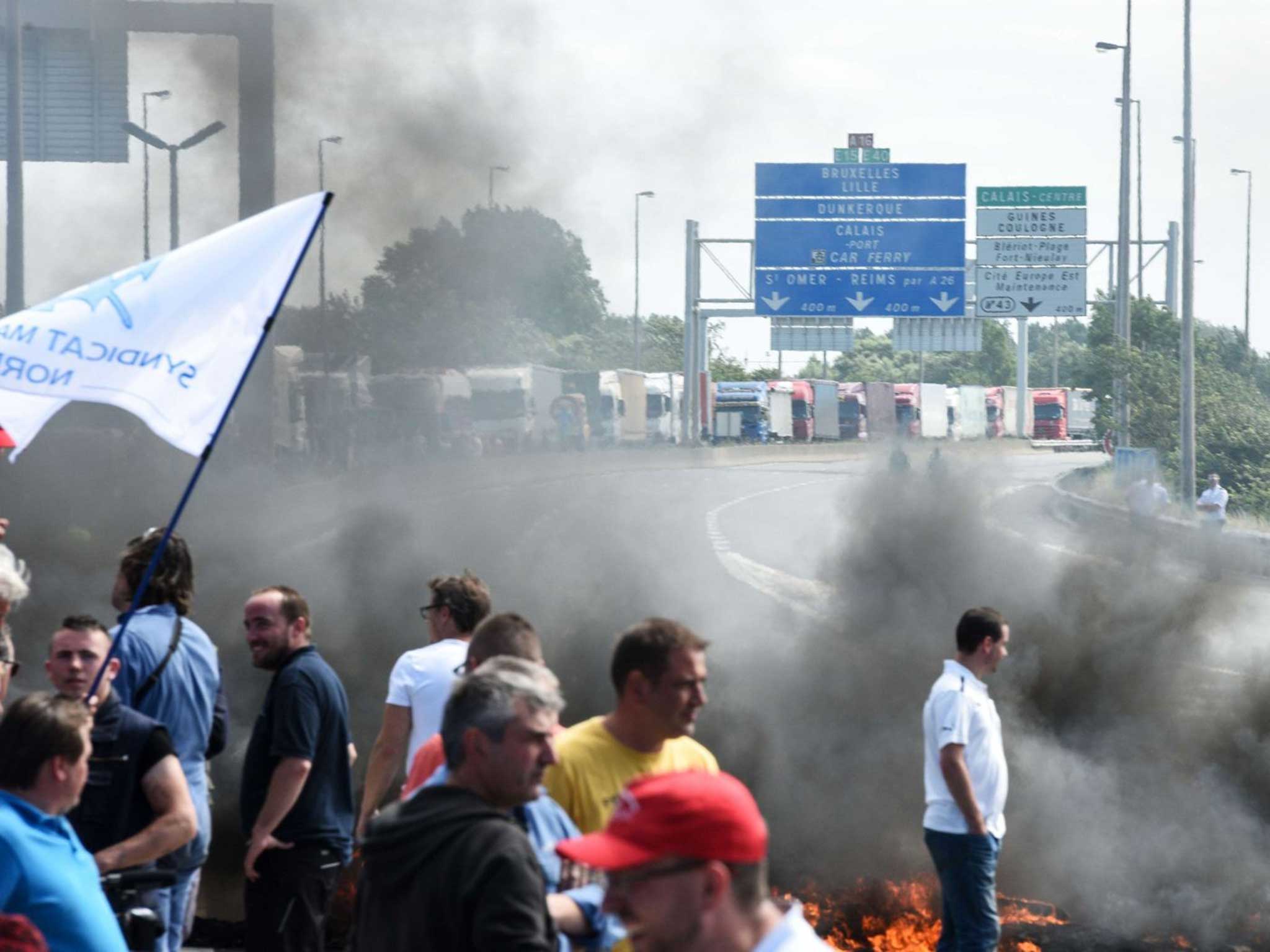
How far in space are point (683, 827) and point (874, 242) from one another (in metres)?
27.8

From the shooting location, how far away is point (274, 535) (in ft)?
80.9

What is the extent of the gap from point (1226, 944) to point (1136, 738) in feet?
11.8

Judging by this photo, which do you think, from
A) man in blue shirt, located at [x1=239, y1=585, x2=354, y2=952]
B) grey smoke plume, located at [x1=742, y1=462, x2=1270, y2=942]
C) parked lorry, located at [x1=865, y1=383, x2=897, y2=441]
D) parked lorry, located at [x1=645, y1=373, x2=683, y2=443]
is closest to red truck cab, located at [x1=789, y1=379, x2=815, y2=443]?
parked lorry, located at [x1=865, y1=383, x2=897, y2=441]

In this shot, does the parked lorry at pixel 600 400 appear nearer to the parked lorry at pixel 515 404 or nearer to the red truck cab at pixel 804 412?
the parked lorry at pixel 515 404

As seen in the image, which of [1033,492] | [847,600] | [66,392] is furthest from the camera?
[1033,492]

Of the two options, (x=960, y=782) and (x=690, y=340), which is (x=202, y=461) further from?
(x=690, y=340)

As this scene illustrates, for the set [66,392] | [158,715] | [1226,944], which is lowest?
[1226,944]

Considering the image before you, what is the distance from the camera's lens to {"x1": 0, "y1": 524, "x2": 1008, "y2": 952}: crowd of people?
2188 mm

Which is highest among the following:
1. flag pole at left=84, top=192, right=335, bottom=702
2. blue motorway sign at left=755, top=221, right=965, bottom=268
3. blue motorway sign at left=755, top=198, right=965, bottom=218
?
blue motorway sign at left=755, top=198, right=965, bottom=218

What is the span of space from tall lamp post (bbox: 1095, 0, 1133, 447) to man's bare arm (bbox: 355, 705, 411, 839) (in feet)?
90.7

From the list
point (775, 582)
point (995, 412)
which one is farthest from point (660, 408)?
point (775, 582)

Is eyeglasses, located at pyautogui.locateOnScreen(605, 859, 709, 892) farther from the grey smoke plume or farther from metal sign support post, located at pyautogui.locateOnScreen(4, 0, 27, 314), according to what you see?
metal sign support post, located at pyautogui.locateOnScreen(4, 0, 27, 314)

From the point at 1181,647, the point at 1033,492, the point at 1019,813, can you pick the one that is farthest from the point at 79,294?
the point at 1033,492

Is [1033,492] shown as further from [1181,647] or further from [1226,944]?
[1226,944]
